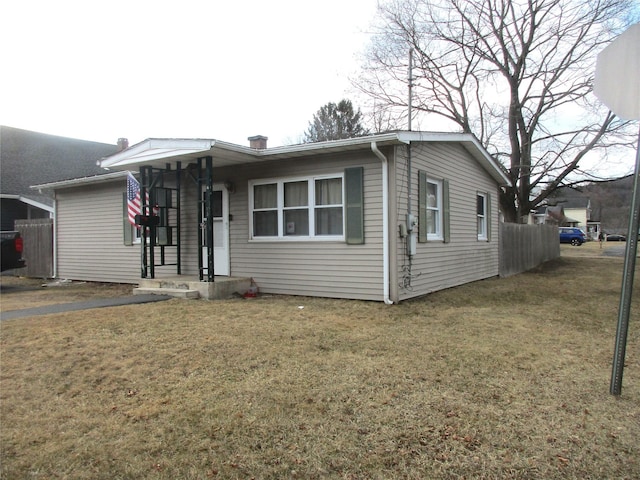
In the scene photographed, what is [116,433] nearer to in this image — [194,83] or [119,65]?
[119,65]

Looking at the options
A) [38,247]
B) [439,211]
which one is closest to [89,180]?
[38,247]

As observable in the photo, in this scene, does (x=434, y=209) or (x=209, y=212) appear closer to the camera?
A: (x=209, y=212)

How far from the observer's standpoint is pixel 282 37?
33.3ft

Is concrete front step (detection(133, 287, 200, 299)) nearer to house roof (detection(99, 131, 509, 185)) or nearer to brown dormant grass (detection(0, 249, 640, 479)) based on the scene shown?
brown dormant grass (detection(0, 249, 640, 479))

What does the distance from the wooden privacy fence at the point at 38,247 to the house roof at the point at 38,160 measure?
3.41 metres

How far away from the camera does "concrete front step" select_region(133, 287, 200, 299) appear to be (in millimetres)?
7764

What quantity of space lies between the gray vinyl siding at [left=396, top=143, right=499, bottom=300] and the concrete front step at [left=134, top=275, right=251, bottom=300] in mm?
2973

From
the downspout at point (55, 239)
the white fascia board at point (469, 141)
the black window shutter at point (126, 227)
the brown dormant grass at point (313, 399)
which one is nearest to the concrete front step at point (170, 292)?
the brown dormant grass at point (313, 399)

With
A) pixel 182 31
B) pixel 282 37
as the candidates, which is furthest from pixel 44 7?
pixel 282 37

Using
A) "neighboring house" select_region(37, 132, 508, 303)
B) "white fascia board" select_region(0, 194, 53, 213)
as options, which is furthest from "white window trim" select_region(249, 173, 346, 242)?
"white fascia board" select_region(0, 194, 53, 213)

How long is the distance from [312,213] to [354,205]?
88cm

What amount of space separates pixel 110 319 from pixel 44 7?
4259 mm

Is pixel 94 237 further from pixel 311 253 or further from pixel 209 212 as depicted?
pixel 311 253

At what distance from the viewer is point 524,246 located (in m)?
14.7
